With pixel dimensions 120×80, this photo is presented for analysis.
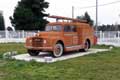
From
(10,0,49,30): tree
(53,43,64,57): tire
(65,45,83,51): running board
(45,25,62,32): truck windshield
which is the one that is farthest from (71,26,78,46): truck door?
(10,0,49,30): tree

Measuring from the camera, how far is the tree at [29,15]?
51.0m

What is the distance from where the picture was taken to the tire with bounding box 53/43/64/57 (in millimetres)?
16228

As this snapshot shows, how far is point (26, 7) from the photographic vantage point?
53906 millimetres

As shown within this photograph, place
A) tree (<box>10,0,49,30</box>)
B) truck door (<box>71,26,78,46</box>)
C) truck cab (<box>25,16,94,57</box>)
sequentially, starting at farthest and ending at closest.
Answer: tree (<box>10,0,49,30</box>), truck door (<box>71,26,78,46</box>), truck cab (<box>25,16,94,57</box>)

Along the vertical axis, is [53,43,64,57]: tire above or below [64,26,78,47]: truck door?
below

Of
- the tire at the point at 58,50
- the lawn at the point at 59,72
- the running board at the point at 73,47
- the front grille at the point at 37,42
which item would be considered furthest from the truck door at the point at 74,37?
the lawn at the point at 59,72

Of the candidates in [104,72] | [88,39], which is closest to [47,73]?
[104,72]

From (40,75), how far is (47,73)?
0.48 meters

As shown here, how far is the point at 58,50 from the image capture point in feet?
54.1

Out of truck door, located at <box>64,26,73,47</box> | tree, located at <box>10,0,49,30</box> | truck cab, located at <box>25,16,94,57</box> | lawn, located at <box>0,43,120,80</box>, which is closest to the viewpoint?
lawn, located at <box>0,43,120,80</box>

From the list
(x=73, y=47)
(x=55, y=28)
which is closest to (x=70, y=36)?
(x=73, y=47)

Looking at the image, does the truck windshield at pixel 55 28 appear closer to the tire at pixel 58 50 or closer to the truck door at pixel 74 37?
the tire at pixel 58 50

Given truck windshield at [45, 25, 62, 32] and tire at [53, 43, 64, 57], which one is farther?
truck windshield at [45, 25, 62, 32]

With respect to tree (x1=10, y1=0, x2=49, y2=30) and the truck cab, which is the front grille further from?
tree (x1=10, y1=0, x2=49, y2=30)
